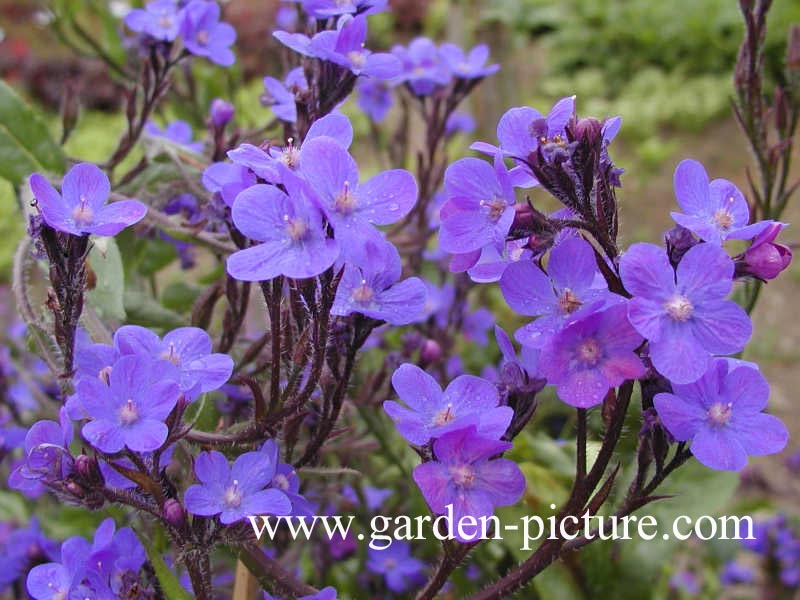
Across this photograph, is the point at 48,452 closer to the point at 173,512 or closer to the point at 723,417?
the point at 173,512

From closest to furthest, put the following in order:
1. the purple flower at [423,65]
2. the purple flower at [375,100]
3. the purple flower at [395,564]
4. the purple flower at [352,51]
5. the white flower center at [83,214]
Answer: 1. the white flower center at [83,214]
2. the purple flower at [352,51]
3. the purple flower at [395,564]
4. the purple flower at [423,65]
5. the purple flower at [375,100]

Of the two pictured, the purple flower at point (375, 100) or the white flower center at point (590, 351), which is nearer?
the white flower center at point (590, 351)

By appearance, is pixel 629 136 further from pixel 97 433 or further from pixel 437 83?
pixel 97 433

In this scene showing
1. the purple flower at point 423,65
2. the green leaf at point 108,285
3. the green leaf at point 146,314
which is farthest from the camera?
the purple flower at point 423,65

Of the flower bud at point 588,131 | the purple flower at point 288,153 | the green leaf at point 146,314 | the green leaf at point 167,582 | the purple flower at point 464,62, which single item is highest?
the flower bud at point 588,131

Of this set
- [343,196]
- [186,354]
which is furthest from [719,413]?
[186,354]

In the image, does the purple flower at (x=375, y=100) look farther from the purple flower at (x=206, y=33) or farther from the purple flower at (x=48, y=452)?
the purple flower at (x=48, y=452)

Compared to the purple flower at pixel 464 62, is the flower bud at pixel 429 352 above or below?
below

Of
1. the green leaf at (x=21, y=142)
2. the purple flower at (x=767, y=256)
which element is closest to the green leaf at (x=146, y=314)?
the green leaf at (x=21, y=142)
